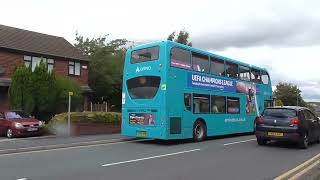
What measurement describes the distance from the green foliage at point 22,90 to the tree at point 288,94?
237 ft

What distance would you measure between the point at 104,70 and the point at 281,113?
91.7 feet

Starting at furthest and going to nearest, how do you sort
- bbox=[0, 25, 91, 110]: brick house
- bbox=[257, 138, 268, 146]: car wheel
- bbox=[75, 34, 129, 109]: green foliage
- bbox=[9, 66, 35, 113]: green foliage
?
bbox=[75, 34, 129, 109]: green foliage, bbox=[0, 25, 91, 110]: brick house, bbox=[9, 66, 35, 113]: green foliage, bbox=[257, 138, 268, 146]: car wheel

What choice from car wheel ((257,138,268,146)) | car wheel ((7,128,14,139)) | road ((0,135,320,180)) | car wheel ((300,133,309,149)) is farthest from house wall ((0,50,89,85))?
car wheel ((300,133,309,149))

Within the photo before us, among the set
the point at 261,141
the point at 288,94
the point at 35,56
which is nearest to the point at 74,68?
the point at 35,56

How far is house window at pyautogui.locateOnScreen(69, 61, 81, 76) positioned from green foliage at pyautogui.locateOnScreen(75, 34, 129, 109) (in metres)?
4.63

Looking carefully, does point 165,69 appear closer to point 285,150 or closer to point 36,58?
point 285,150

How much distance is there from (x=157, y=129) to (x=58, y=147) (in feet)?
13.0

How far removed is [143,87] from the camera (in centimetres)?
1908

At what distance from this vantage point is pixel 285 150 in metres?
17.1

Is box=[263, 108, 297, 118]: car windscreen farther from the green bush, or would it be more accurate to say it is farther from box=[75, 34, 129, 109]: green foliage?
box=[75, 34, 129, 109]: green foliage

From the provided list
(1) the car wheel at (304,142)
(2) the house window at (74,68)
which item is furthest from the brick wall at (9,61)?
(1) the car wheel at (304,142)

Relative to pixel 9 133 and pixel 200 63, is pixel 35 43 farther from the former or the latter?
pixel 200 63

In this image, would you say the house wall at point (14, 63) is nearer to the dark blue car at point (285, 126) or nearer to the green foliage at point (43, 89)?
the green foliage at point (43, 89)

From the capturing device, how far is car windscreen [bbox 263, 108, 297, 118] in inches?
700
